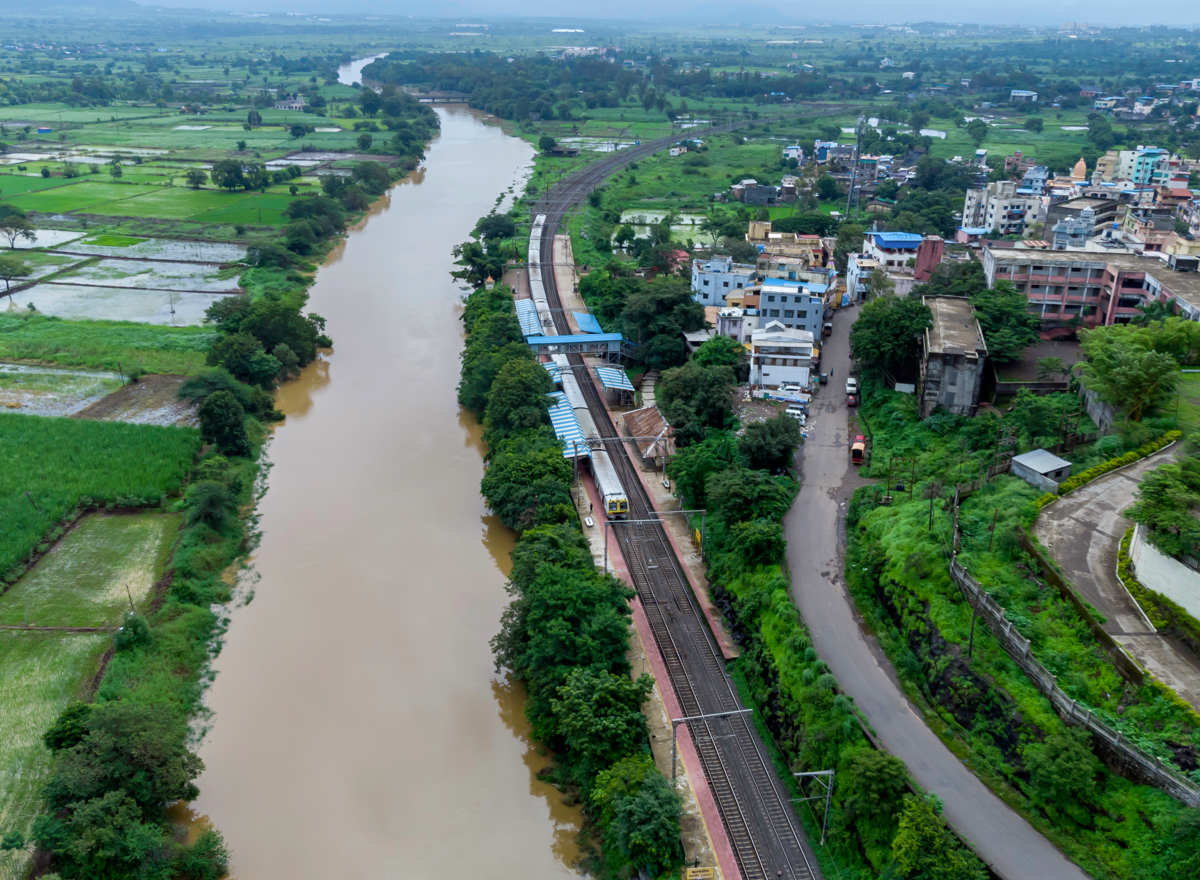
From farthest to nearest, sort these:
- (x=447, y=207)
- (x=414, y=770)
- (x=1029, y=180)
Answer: (x=447, y=207) → (x=1029, y=180) → (x=414, y=770)

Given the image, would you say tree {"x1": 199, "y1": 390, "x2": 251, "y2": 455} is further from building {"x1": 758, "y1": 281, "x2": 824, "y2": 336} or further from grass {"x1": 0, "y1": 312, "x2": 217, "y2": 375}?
building {"x1": 758, "y1": 281, "x2": 824, "y2": 336}

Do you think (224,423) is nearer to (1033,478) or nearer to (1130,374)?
(1033,478)

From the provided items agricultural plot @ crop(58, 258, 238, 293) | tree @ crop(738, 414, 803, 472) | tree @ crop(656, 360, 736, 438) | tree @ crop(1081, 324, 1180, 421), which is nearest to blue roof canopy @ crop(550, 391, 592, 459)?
tree @ crop(656, 360, 736, 438)

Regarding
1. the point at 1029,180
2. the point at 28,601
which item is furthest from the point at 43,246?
the point at 1029,180

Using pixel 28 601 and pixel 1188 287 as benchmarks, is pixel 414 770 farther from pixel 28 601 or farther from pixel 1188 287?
pixel 1188 287

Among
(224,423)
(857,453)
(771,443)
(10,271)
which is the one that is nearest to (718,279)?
(857,453)

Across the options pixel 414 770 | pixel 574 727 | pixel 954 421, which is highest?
pixel 954 421
